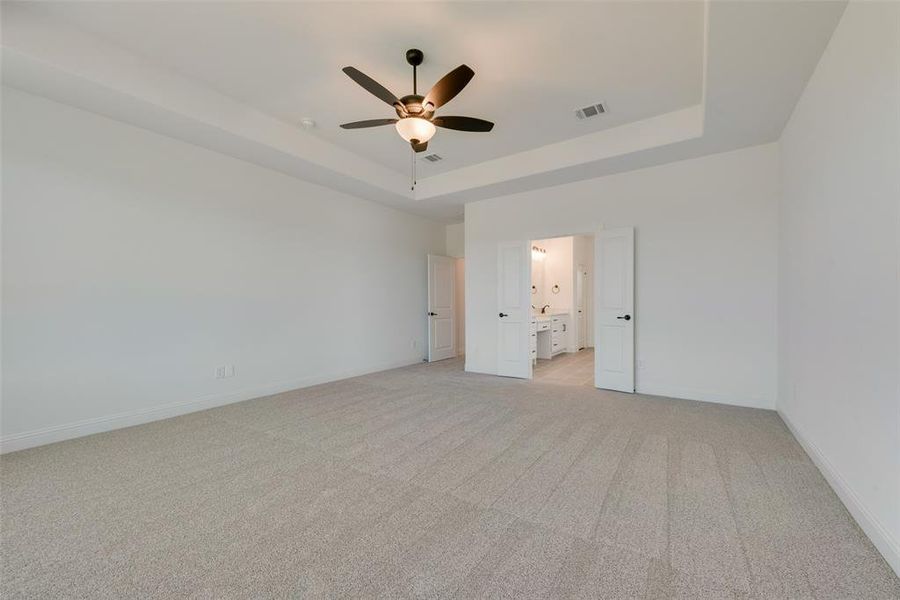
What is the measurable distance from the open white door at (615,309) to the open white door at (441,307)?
127 inches

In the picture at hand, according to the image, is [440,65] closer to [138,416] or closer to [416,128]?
[416,128]

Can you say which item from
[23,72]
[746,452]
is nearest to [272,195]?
[23,72]

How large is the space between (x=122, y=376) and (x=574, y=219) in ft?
18.2

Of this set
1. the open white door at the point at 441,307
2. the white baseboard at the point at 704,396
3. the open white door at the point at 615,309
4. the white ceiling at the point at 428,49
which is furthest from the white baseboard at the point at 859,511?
the open white door at the point at 441,307

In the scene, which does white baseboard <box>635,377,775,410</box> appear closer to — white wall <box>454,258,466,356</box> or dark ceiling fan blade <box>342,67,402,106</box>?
white wall <box>454,258,466,356</box>

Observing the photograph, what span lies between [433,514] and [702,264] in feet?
13.6

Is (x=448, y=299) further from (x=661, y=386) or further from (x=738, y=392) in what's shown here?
(x=738, y=392)

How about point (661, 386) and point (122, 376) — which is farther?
point (661, 386)

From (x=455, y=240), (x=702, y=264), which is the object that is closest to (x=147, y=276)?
(x=455, y=240)

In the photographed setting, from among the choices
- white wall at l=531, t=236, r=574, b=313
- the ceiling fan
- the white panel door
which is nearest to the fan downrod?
the ceiling fan

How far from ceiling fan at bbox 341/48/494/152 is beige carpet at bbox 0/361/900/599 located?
8.45 ft

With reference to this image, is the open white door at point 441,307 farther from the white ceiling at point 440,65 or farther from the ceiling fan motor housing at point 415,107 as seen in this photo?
the ceiling fan motor housing at point 415,107

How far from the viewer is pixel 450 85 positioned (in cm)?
252

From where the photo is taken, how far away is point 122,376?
11.4 ft
